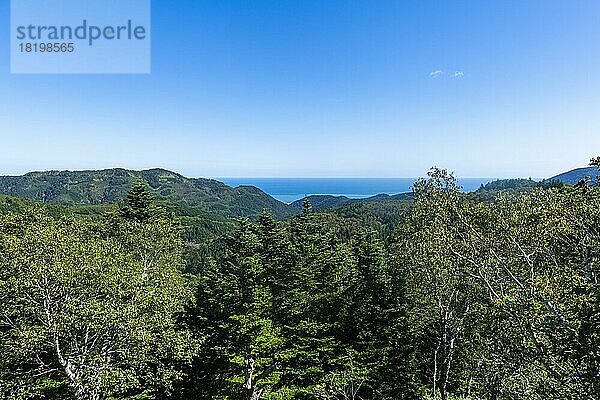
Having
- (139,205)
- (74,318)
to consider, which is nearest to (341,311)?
(74,318)

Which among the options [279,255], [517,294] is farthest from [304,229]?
[517,294]

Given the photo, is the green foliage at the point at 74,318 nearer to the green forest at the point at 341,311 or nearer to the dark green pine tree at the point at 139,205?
the green forest at the point at 341,311

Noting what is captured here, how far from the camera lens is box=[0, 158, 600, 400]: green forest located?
9406 millimetres

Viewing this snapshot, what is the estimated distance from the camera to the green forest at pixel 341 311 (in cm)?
941

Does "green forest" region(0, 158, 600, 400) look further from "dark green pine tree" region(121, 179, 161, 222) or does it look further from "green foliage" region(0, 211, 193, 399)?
"dark green pine tree" region(121, 179, 161, 222)

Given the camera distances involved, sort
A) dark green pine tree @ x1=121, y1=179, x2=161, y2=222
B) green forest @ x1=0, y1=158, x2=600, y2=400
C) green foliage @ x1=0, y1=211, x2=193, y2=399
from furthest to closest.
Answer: dark green pine tree @ x1=121, y1=179, x2=161, y2=222, green foliage @ x1=0, y1=211, x2=193, y2=399, green forest @ x1=0, y1=158, x2=600, y2=400

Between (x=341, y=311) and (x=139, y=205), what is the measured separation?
18.7 m

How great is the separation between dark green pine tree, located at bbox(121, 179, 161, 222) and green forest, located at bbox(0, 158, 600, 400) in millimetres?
2769

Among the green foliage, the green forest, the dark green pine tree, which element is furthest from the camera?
the dark green pine tree

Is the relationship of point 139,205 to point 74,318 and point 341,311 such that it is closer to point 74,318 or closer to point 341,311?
point 341,311

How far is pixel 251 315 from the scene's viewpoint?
17781 mm

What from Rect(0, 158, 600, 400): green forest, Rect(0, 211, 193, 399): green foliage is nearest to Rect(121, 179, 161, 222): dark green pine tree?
Rect(0, 158, 600, 400): green forest

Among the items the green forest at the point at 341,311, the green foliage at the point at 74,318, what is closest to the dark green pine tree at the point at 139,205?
the green forest at the point at 341,311

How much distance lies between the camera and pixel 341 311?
72.9 feet
